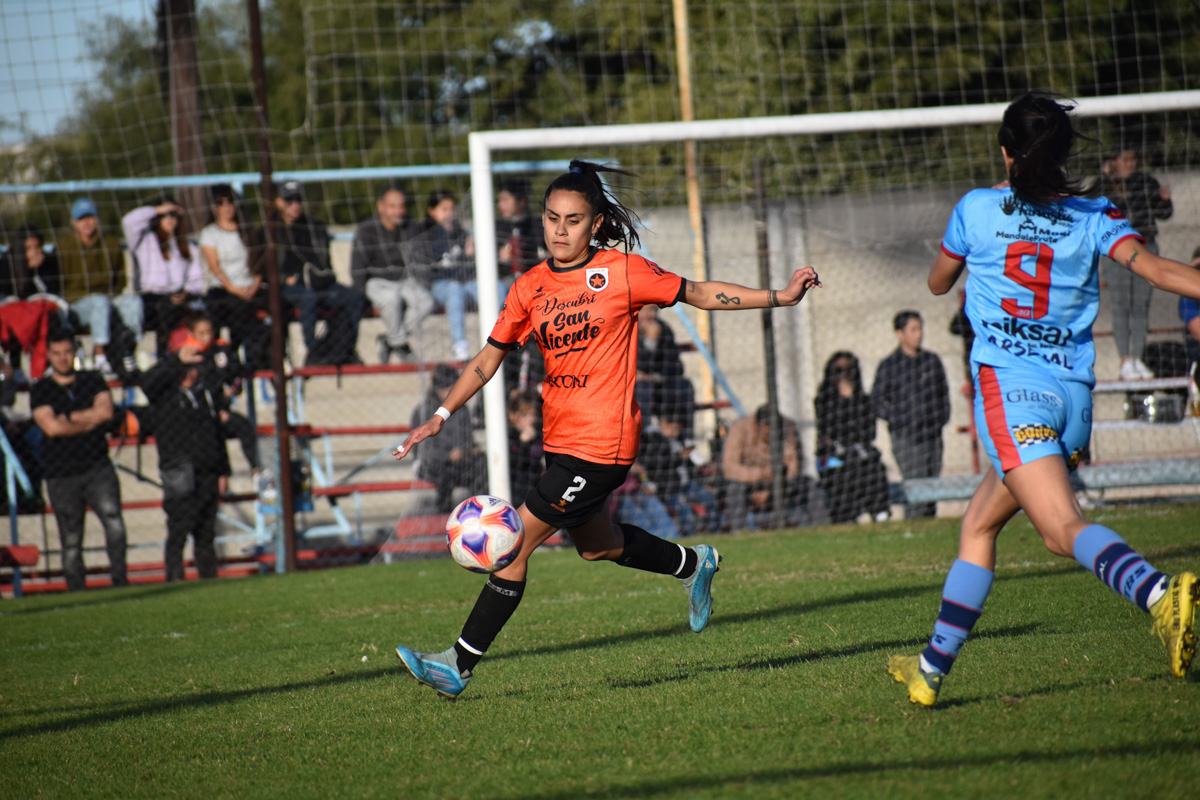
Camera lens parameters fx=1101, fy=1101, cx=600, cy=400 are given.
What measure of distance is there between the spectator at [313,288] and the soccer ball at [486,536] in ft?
27.6

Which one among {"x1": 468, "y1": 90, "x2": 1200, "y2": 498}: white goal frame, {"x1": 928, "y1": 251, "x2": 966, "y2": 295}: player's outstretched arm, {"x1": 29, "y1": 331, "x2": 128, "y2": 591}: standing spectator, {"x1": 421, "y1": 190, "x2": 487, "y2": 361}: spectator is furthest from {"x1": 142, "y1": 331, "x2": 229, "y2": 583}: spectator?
{"x1": 928, "y1": 251, "x2": 966, "y2": 295}: player's outstretched arm

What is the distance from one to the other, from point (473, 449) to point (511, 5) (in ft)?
45.3

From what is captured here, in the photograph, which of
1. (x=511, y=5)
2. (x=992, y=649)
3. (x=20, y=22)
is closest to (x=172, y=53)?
(x=20, y=22)

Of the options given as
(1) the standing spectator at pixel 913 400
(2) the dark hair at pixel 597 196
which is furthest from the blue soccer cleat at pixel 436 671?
(1) the standing spectator at pixel 913 400

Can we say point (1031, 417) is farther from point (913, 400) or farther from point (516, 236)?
point (516, 236)

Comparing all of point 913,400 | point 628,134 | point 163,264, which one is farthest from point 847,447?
point 163,264

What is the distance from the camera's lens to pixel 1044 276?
3.70 meters

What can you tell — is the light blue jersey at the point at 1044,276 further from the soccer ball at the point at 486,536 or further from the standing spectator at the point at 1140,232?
the standing spectator at the point at 1140,232

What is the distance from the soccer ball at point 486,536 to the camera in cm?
432

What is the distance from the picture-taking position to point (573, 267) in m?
4.52

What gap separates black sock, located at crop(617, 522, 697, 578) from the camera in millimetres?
4941

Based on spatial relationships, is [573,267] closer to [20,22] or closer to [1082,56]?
[20,22]

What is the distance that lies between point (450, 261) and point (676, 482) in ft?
11.5

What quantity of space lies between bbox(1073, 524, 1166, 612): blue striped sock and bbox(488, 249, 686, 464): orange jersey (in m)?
1.71
